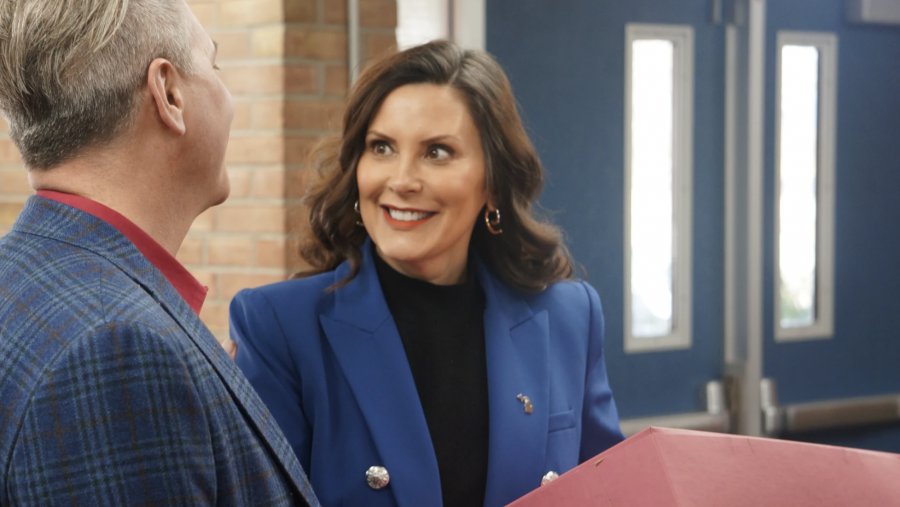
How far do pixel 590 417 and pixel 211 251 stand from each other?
140 centimetres

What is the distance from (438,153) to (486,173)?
112 millimetres

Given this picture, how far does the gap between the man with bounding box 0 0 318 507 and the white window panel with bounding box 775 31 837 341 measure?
212 cm

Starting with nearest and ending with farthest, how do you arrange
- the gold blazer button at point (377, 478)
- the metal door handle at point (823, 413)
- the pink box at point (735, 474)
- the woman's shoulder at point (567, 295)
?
the pink box at point (735, 474), the gold blazer button at point (377, 478), the woman's shoulder at point (567, 295), the metal door handle at point (823, 413)

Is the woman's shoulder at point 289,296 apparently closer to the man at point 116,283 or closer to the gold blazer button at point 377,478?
the gold blazer button at point 377,478

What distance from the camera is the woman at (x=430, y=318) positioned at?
4.68 feet

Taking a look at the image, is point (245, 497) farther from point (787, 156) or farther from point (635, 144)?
point (787, 156)

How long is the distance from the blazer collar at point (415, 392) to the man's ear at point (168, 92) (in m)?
0.63

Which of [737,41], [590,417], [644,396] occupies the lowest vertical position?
[644,396]

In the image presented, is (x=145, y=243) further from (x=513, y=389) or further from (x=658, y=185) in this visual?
(x=658, y=185)

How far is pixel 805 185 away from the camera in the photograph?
2.70 metres

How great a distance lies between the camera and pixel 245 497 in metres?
0.85

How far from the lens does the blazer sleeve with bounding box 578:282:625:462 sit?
1642 millimetres

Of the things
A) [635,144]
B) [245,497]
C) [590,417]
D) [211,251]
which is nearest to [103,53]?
[245,497]

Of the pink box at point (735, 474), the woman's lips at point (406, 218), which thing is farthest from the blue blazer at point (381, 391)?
the pink box at point (735, 474)
